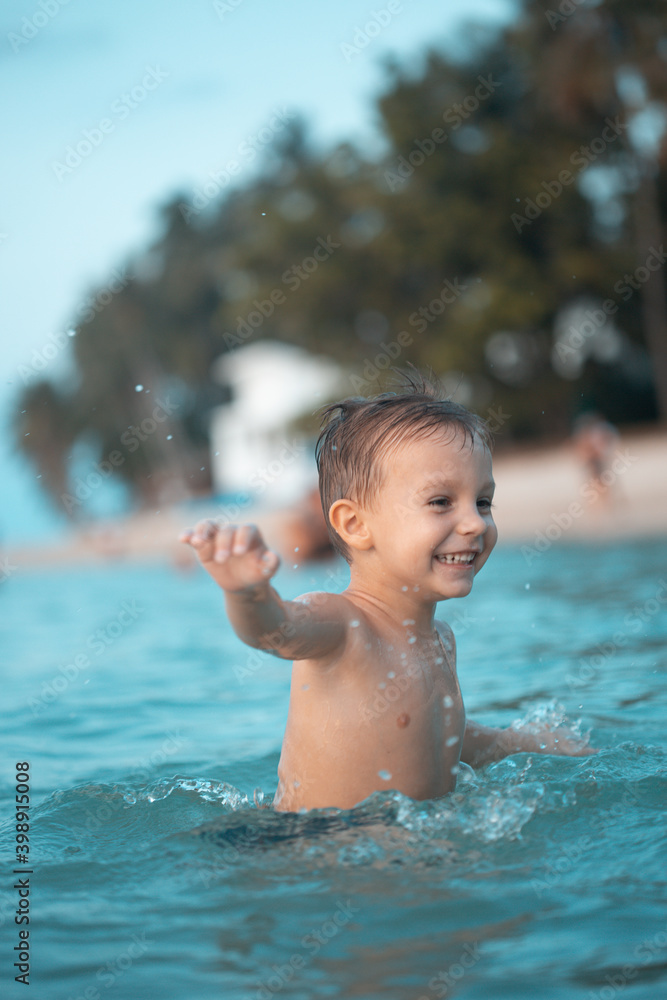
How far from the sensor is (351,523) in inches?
117

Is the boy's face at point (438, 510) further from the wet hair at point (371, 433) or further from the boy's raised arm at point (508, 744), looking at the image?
the boy's raised arm at point (508, 744)

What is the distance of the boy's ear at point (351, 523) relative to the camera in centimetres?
295

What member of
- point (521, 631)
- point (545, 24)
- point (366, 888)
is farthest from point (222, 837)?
point (545, 24)

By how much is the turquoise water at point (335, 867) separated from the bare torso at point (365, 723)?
73 mm

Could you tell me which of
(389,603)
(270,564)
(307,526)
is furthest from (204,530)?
(307,526)

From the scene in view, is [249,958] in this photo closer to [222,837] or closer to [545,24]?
[222,837]

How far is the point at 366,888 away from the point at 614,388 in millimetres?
28057

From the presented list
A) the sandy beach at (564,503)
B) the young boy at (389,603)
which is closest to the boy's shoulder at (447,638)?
the young boy at (389,603)

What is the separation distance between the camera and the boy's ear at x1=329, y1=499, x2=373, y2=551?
2.95 m

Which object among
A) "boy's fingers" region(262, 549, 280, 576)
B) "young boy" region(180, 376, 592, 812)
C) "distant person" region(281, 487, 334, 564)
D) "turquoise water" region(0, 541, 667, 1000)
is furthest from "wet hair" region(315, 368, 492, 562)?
"distant person" region(281, 487, 334, 564)

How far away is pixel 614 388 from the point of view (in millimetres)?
29188

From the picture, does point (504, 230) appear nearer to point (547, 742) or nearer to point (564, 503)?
point (564, 503)

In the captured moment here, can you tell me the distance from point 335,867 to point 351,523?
3.03 feet

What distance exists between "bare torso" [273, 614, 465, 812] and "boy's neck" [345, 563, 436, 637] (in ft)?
0.15
